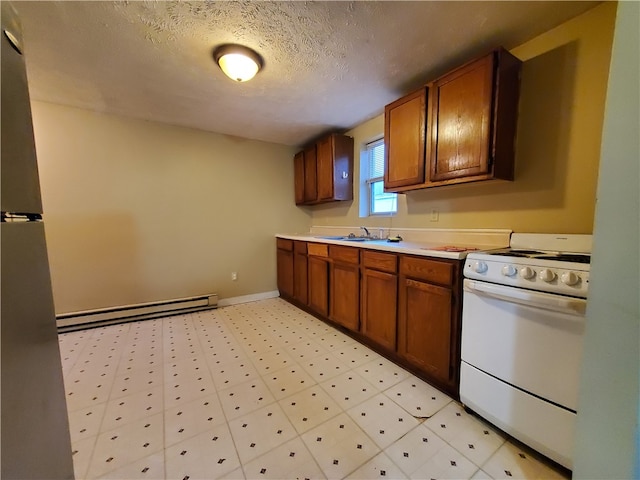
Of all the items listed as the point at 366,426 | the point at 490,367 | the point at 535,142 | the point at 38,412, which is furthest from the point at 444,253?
the point at 38,412

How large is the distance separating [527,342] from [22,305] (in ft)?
6.02

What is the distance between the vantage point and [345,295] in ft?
8.11

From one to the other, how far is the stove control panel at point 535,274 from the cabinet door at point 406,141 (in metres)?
0.94

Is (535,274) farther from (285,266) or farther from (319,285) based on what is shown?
(285,266)

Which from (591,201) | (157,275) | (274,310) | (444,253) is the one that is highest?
(591,201)

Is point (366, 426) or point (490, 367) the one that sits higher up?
point (490, 367)

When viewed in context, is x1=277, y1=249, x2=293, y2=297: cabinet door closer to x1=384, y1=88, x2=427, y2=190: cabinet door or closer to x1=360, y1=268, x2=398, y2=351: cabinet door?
x1=360, y1=268, x2=398, y2=351: cabinet door

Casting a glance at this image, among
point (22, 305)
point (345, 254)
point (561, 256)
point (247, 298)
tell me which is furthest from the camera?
point (247, 298)

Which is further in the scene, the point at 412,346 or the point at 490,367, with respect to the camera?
the point at 412,346

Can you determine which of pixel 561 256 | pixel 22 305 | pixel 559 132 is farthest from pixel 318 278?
pixel 22 305

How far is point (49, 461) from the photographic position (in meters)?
0.67

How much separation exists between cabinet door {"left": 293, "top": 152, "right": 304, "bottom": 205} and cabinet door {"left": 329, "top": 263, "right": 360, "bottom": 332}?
60.5 inches

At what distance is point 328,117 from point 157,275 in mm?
2746

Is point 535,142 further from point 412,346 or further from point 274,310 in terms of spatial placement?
point 274,310
